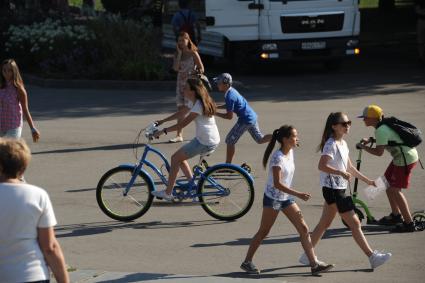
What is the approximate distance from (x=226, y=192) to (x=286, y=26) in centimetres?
1292

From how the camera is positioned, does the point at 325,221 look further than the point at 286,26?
No

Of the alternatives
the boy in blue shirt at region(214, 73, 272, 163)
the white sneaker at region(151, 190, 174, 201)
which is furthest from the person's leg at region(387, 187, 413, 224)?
the boy in blue shirt at region(214, 73, 272, 163)

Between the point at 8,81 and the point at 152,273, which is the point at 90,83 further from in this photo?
the point at 152,273

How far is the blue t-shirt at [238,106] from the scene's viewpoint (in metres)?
12.9

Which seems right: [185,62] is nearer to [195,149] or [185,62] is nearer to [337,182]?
[195,149]

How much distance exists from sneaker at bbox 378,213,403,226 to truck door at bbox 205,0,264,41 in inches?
514

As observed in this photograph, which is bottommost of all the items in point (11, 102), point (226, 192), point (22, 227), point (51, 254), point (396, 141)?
point (226, 192)

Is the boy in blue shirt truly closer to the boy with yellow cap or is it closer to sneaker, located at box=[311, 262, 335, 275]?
the boy with yellow cap

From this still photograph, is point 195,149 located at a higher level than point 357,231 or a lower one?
higher

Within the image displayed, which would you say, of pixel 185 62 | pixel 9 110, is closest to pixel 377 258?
pixel 9 110

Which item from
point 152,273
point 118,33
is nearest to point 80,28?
point 118,33

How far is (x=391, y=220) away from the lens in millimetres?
10594

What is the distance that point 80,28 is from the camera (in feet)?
82.4

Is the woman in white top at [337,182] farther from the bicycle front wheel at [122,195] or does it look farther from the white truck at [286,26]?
the white truck at [286,26]
